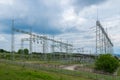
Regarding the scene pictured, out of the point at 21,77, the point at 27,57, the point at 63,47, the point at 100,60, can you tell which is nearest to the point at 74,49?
the point at 63,47

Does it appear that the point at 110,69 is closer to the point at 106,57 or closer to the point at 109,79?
the point at 106,57

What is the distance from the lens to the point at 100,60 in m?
61.1

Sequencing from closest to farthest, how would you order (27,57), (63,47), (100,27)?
(100,27) < (27,57) < (63,47)

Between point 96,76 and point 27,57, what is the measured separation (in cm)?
5663

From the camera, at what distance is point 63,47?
109 m

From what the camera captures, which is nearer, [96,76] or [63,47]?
[96,76]

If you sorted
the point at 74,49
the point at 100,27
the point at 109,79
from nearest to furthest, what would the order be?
the point at 109,79
the point at 100,27
the point at 74,49

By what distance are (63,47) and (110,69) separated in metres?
50.8

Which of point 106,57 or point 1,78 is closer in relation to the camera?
point 1,78

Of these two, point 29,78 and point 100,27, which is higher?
point 100,27

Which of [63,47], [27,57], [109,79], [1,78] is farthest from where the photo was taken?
[63,47]

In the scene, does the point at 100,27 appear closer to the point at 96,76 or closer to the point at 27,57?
the point at 27,57

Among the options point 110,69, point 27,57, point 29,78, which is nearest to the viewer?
point 29,78

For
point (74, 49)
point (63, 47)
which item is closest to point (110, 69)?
point (63, 47)
